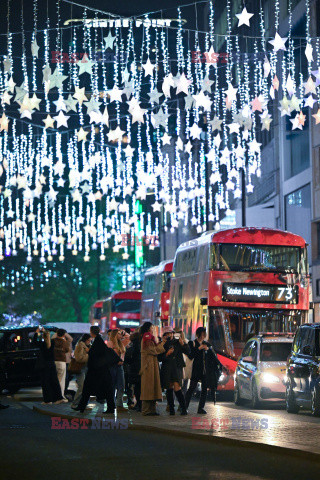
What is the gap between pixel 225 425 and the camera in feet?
55.4

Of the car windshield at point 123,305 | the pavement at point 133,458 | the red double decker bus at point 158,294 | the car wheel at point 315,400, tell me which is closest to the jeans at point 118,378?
the car wheel at point 315,400

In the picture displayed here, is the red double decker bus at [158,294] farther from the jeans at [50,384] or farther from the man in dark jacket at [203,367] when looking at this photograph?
the man in dark jacket at [203,367]

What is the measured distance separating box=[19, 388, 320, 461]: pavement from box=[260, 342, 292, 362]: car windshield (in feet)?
4.87

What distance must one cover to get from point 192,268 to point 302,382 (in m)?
10.4

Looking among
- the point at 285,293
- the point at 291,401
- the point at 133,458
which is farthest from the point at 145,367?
the point at 285,293

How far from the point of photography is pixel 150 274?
150 ft

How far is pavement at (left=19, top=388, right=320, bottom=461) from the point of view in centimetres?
1367

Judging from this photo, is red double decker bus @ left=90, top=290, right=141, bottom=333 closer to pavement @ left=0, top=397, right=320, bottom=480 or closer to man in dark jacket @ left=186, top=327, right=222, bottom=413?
man in dark jacket @ left=186, top=327, right=222, bottom=413

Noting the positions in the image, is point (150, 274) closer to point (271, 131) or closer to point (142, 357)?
point (271, 131)

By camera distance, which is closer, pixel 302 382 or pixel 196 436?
pixel 196 436

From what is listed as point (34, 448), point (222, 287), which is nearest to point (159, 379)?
point (34, 448)

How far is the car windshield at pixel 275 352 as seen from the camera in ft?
79.0

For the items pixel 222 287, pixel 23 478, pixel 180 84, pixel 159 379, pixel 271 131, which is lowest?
pixel 23 478

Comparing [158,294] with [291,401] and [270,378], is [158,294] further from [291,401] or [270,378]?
[291,401]
